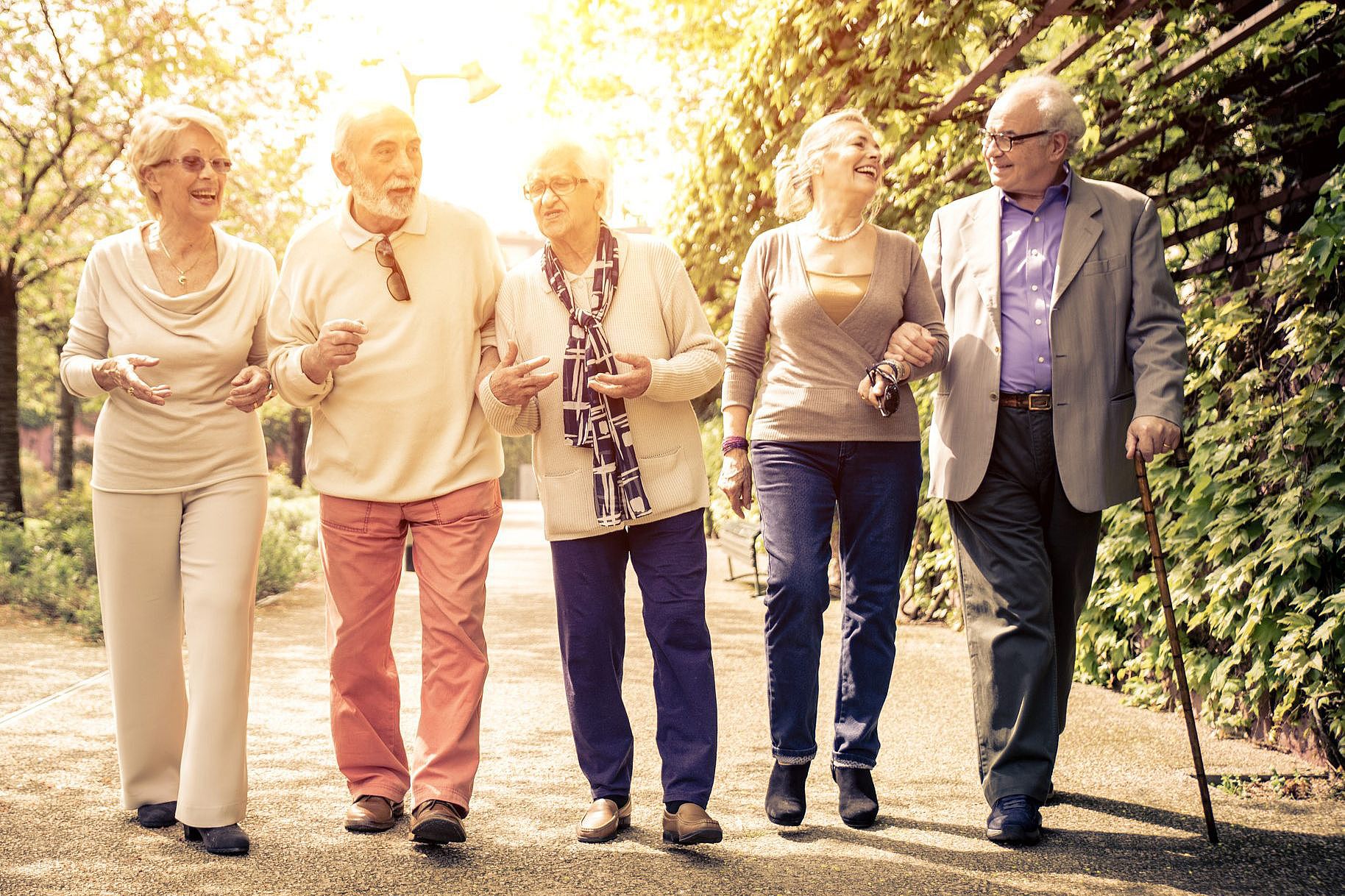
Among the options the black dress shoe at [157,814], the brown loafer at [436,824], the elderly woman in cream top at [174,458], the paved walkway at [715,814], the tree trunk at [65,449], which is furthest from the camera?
the tree trunk at [65,449]

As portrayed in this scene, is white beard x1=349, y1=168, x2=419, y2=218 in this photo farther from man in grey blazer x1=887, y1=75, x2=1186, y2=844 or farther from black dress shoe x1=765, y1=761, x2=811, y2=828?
black dress shoe x1=765, y1=761, x2=811, y2=828

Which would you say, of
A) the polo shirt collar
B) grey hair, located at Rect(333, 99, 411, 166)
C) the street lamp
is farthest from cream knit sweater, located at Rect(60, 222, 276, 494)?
the street lamp

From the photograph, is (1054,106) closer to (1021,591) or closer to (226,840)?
(1021,591)

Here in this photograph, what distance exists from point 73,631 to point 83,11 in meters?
6.50

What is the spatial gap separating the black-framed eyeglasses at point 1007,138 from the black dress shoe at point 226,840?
9.99 ft

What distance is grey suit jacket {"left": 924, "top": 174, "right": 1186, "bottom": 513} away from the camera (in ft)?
13.2

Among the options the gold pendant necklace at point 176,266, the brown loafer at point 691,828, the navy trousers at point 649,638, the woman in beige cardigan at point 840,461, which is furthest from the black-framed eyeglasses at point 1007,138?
the gold pendant necklace at point 176,266

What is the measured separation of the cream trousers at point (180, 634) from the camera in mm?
3926

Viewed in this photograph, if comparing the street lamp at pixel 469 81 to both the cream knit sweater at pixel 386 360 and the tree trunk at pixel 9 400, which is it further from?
the cream knit sweater at pixel 386 360

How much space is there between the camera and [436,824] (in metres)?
3.80

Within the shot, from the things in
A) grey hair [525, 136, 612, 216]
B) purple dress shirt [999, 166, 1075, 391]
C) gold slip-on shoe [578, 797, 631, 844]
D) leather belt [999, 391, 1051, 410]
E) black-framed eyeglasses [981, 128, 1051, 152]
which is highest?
black-framed eyeglasses [981, 128, 1051, 152]

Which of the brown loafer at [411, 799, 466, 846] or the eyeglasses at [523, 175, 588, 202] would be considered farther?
the eyeglasses at [523, 175, 588, 202]

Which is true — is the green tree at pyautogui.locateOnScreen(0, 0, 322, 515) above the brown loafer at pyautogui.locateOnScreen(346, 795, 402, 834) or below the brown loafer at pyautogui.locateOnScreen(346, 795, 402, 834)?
above

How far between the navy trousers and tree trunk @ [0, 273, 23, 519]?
415 inches
